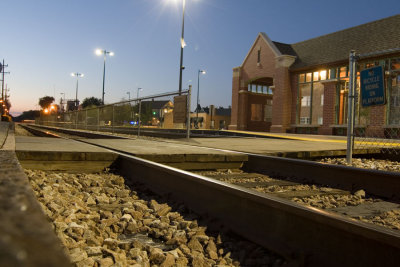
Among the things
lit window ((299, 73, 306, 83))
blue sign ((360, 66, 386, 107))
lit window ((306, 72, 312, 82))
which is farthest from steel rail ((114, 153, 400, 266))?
lit window ((299, 73, 306, 83))

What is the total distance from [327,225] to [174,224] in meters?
1.42

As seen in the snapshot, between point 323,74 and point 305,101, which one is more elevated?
point 323,74

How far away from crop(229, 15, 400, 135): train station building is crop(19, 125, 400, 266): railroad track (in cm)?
1628

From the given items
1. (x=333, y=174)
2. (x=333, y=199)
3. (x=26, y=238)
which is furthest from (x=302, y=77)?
(x=26, y=238)

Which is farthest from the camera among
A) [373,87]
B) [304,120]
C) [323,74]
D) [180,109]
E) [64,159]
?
[304,120]

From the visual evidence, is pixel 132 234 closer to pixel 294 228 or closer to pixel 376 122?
pixel 294 228

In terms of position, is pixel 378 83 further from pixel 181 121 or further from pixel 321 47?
pixel 321 47

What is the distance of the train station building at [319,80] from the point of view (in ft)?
65.5

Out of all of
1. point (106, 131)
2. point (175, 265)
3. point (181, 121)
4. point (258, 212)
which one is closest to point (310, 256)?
point (258, 212)

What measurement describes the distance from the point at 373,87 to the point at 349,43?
19.7m

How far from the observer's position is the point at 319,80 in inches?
976

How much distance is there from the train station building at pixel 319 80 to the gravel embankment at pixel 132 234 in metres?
18.4

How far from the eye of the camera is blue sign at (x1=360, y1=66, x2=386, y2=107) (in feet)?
19.8

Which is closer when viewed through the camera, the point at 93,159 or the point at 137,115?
the point at 93,159
